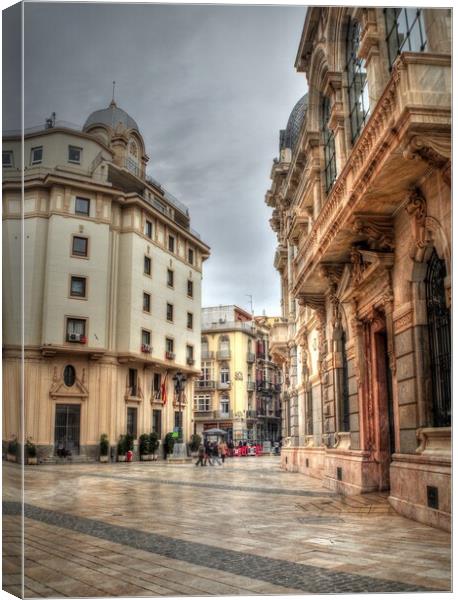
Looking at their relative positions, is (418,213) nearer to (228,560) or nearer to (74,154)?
(74,154)

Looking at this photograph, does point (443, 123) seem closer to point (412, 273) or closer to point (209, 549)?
point (412, 273)

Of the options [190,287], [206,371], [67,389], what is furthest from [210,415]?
[67,389]

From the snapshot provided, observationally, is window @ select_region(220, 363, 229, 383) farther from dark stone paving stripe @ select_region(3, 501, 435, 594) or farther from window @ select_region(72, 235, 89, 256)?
window @ select_region(72, 235, 89, 256)

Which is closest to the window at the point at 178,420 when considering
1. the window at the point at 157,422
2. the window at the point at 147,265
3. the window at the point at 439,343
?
the window at the point at 157,422

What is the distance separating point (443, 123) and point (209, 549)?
459 centimetres

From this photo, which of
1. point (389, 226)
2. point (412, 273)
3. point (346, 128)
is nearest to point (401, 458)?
point (412, 273)

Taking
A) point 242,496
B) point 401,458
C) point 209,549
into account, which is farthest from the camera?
point 242,496

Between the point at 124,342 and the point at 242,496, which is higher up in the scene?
the point at 124,342

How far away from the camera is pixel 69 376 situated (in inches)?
217

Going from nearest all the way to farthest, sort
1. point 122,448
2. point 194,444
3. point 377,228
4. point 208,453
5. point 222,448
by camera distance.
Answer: point 122,448 → point 194,444 → point 377,228 → point 208,453 → point 222,448

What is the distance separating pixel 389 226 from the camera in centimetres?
957

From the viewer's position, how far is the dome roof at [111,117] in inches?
225

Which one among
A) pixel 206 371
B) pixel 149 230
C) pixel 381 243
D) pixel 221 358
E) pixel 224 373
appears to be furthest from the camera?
pixel 221 358

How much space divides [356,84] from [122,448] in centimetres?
865
